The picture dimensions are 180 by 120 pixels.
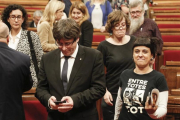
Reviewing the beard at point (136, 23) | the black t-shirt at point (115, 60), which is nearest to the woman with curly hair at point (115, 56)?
the black t-shirt at point (115, 60)

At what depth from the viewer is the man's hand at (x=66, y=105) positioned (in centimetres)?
139

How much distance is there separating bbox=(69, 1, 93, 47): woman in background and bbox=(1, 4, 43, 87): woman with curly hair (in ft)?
1.22

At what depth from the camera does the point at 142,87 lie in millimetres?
1456

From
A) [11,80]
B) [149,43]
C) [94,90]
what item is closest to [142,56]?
[149,43]

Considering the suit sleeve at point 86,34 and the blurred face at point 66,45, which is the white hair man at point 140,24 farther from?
the blurred face at point 66,45

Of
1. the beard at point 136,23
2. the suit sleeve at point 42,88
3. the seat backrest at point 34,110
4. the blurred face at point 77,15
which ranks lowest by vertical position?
the seat backrest at point 34,110

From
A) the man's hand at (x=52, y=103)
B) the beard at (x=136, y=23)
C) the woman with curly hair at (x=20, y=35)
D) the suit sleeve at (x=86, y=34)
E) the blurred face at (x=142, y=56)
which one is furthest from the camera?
the suit sleeve at (x=86, y=34)

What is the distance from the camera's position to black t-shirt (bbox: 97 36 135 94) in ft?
6.02

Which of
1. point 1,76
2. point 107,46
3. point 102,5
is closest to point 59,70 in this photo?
point 1,76

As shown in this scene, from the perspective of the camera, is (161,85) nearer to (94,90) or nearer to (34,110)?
(94,90)

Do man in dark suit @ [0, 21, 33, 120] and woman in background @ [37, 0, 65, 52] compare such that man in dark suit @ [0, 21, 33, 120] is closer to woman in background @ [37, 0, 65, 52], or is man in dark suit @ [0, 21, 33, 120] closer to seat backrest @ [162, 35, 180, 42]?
woman in background @ [37, 0, 65, 52]

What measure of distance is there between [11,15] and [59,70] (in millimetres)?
846

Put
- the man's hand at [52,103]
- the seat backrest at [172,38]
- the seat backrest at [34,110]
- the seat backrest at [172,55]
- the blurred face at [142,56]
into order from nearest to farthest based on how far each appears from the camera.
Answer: the man's hand at [52,103] → the blurred face at [142,56] → the seat backrest at [34,110] → the seat backrest at [172,55] → the seat backrest at [172,38]

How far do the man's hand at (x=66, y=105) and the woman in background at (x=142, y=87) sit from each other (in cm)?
23
